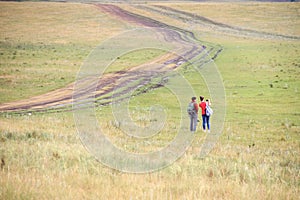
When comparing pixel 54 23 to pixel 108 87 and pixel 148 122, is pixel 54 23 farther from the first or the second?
pixel 148 122

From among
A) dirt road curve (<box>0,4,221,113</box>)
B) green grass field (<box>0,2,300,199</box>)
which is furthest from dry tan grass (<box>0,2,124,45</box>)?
dirt road curve (<box>0,4,221,113</box>)

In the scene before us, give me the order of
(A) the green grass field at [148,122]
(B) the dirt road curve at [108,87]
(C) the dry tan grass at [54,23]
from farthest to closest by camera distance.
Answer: (C) the dry tan grass at [54,23] < (B) the dirt road curve at [108,87] < (A) the green grass field at [148,122]

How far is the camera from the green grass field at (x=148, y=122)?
27.9 ft

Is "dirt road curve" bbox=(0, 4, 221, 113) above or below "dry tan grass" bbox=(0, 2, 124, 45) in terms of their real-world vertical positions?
below

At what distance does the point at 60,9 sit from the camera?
380 ft

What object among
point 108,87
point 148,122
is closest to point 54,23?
point 108,87

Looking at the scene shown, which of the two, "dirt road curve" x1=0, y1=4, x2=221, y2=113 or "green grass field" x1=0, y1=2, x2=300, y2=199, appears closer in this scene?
"green grass field" x1=0, y1=2, x2=300, y2=199

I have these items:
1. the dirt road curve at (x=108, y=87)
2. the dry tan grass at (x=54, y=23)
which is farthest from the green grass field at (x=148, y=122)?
the dirt road curve at (x=108, y=87)

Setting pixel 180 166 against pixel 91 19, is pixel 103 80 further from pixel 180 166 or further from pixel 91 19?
pixel 91 19

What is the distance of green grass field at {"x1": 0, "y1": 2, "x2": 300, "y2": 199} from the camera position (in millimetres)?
8500

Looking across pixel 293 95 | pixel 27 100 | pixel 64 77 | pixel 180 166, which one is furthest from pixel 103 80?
pixel 180 166

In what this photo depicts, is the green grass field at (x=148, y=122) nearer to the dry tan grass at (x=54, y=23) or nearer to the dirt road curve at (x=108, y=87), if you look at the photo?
the dry tan grass at (x=54, y=23)

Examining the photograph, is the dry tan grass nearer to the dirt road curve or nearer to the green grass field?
the green grass field

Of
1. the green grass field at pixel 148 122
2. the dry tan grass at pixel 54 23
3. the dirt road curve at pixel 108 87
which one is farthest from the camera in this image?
the dry tan grass at pixel 54 23
